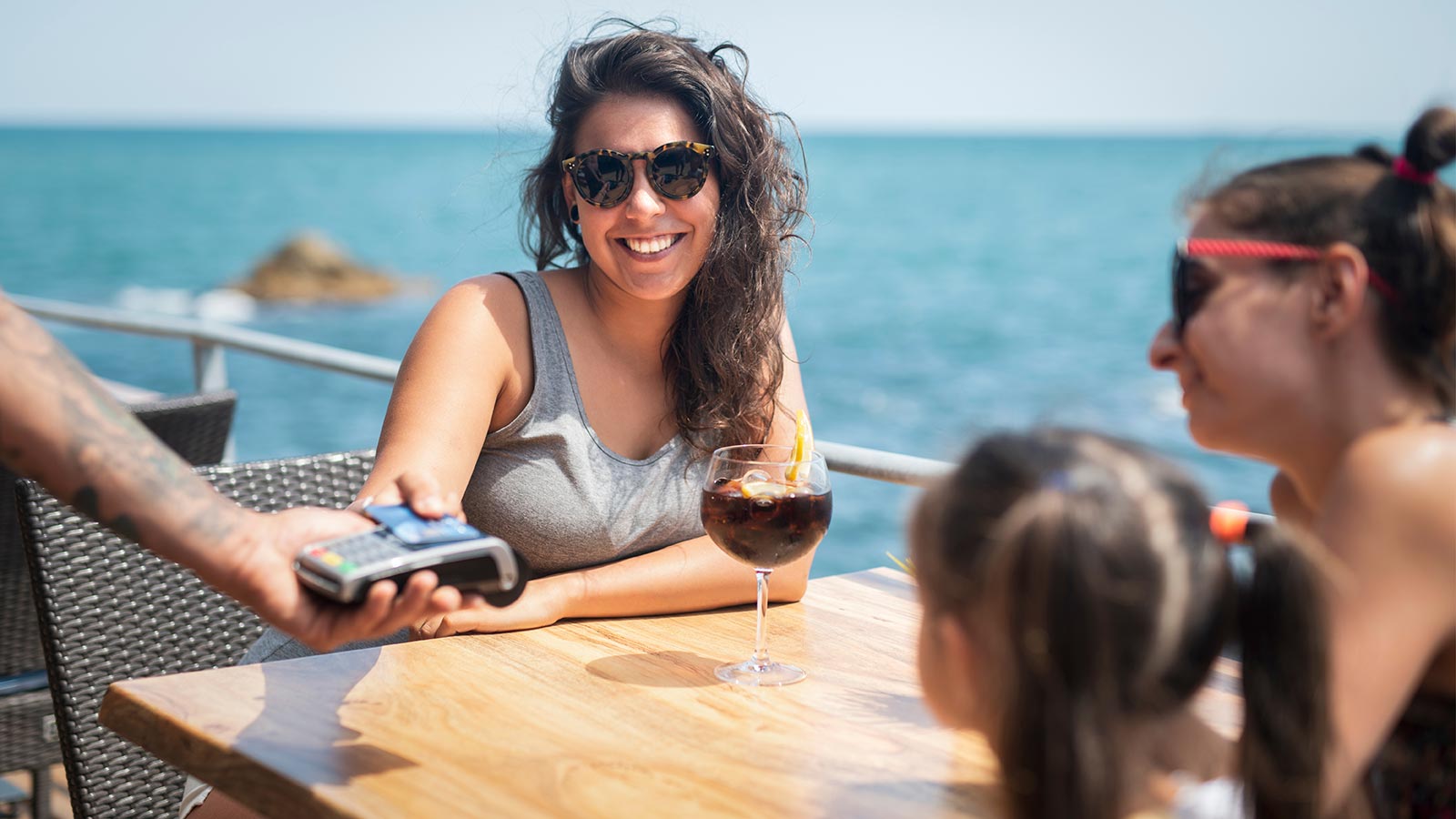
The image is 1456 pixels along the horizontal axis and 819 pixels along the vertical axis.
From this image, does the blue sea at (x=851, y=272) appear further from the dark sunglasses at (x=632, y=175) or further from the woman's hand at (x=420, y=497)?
the woman's hand at (x=420, y=497)

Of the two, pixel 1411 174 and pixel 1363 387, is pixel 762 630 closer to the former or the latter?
pixel 1363 387

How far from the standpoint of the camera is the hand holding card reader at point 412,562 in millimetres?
1251

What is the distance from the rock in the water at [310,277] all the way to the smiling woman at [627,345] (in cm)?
3226

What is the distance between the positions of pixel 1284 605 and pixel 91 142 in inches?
5458

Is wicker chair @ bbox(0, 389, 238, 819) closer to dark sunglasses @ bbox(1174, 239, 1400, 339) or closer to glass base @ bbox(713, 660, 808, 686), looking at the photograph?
glass base @ bbox(713, 660, 808, 686)

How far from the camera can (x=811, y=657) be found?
68.8 inches

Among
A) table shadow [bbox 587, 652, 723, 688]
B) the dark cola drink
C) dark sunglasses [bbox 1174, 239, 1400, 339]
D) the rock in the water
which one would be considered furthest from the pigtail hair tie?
the rock in the water

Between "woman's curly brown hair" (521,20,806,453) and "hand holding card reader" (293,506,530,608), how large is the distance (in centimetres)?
107

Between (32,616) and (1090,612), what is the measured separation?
2.69m

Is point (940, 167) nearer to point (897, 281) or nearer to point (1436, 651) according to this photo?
point (897, 281)

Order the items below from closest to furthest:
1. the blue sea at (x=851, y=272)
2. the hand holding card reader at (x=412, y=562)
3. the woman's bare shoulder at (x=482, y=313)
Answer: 1. the hand holding card reader at (x=412, y=562)
2. the woman's bare shoulder at (x=482, y=313)
3. the blue sea at (x=851, y=272)

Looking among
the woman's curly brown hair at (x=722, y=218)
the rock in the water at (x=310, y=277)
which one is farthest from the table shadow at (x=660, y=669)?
the rock in the water at (x=310, y=277)

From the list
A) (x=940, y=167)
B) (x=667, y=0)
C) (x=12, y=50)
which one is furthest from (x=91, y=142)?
(x=667, y=0)

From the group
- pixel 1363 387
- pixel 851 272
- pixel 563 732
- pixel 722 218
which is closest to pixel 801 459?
pixel 563 732
